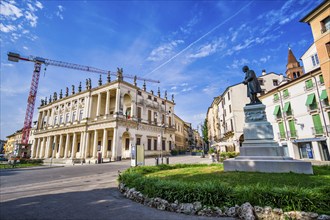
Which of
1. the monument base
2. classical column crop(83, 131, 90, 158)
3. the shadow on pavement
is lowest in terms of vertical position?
the shadow on pavement

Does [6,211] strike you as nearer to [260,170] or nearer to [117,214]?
[117,214]

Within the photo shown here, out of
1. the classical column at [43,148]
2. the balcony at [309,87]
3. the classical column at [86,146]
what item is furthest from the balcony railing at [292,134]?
the classical column at [43,148]

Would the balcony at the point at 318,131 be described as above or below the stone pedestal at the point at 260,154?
above

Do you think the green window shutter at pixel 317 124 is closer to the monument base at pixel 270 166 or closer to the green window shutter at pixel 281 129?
the green window shutter at pixel 281 129

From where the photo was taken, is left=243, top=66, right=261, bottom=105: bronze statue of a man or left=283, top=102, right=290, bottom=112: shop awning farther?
left=283, top=102, right=290, bottom=112: shop awning

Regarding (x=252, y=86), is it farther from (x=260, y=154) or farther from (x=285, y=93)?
(x=285, y=93)

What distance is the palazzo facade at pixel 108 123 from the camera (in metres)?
33.4

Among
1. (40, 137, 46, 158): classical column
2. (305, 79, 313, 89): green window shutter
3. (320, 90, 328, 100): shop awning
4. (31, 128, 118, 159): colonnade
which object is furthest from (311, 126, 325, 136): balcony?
(40, 137, 46, 158): classical column

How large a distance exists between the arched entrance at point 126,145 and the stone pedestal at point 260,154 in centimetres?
2792

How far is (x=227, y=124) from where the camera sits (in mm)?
35625

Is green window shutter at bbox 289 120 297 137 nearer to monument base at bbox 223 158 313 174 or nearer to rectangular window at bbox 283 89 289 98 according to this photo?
rectangular window at bbox 283 89 289 98

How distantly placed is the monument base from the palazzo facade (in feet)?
82.6

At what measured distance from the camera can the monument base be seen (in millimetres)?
7277

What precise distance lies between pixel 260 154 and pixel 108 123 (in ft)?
96.5
